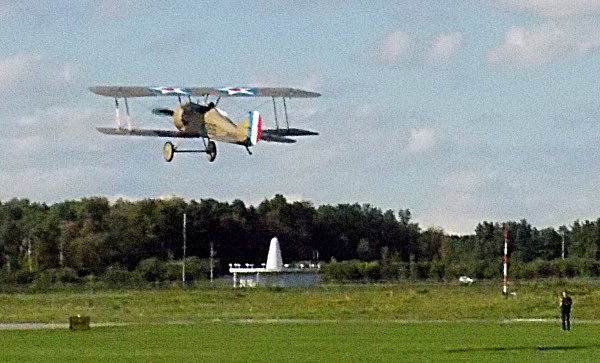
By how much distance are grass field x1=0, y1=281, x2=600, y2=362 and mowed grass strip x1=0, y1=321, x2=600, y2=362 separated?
35 mm

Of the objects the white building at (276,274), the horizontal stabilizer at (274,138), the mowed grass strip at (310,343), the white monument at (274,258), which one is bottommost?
the mowed grass strip at (310,343)

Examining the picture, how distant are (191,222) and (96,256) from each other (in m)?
10.4

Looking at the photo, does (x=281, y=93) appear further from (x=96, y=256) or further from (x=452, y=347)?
(x=96, y=256)

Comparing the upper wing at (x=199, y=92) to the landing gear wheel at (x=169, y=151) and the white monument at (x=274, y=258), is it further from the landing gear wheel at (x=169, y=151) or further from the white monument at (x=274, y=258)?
the white monument at (x=274, y=258)

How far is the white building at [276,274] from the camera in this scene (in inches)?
6521

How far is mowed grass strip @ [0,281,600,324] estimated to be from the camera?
3553 inches

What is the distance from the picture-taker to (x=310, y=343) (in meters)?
58.1

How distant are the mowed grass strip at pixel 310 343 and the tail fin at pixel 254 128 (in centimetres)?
655

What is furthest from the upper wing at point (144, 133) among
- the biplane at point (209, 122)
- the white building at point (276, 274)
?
the white building at point (276, 274)

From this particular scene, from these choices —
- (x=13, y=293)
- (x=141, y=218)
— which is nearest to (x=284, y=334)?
(x=13, y=293)

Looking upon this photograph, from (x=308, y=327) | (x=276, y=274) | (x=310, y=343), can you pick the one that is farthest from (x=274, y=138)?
(x=276, y=274)

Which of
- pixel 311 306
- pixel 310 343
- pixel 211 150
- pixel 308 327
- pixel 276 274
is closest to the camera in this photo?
pixel 211 150

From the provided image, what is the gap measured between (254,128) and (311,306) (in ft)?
144

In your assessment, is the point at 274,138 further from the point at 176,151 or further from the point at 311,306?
the point at 311,306
